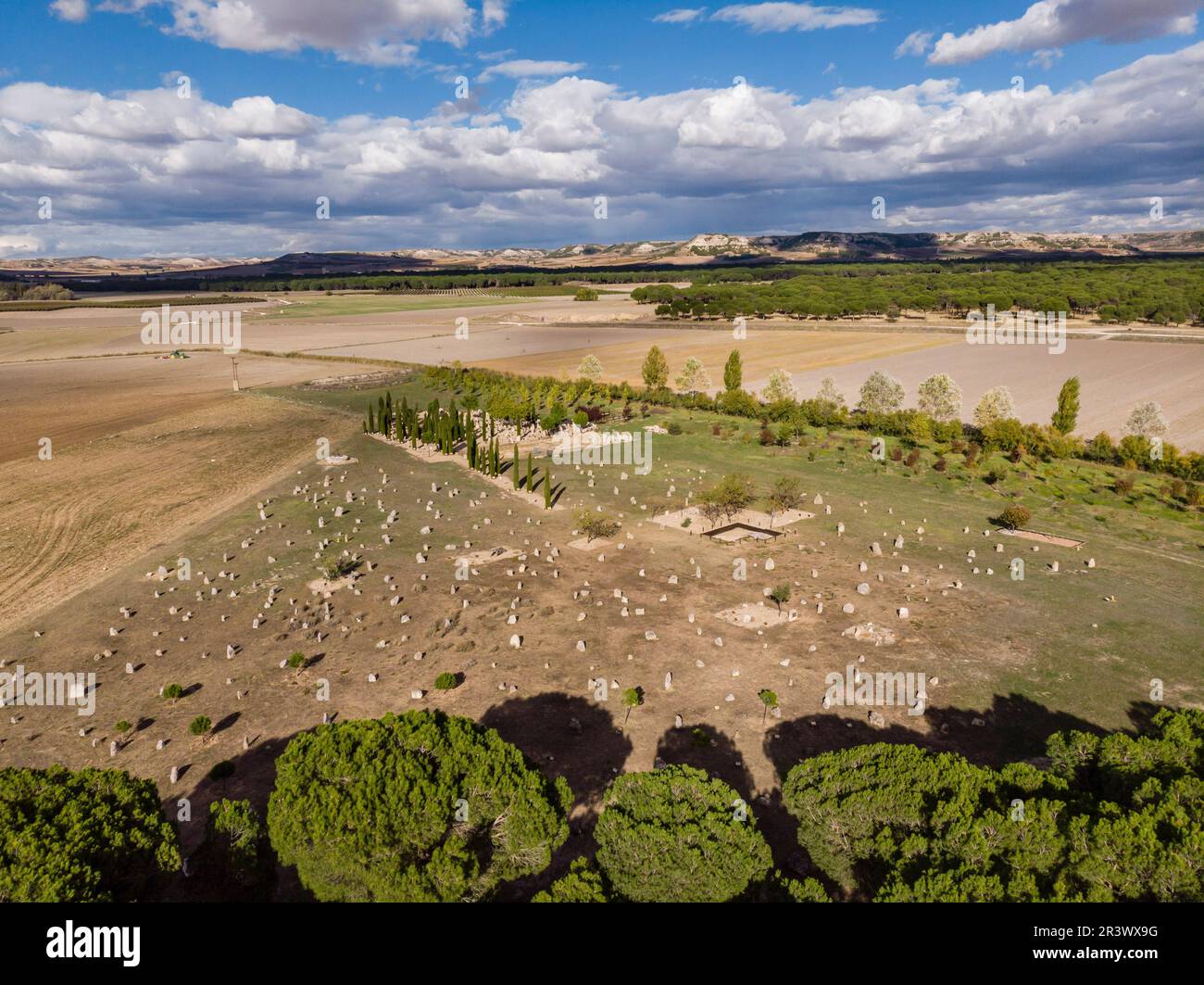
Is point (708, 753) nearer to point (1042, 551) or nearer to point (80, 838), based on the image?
point (80, 838)

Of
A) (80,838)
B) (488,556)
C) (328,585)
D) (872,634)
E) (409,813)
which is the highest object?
(488,556)

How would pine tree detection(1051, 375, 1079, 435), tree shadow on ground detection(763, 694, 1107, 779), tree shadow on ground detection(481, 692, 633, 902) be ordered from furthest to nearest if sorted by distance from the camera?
1. pine tree detection(1051, 375, 1079, 435)
2. tree shadow on ground detection(763, 694, 1107, 779)
3. tree shadow on ground detection(481, 692, 633, 902)

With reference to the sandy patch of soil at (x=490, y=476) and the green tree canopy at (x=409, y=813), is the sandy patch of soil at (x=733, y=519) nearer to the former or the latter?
the sandy patch of soil at (x=490, y=476)

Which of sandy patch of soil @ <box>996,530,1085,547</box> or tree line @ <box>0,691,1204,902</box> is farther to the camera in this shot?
sandy patch of soil @ <box>996,530,1085,547</box>

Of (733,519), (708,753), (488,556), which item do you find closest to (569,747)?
(708,753)

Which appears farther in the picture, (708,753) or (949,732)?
(949,732)

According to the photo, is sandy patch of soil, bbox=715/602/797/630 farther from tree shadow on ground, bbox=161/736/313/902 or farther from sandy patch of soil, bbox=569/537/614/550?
tree shadow on ground, bbox=161/736/313/902

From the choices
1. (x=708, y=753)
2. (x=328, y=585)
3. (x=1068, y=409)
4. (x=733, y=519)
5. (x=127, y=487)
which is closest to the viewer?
(x=708, y=753)

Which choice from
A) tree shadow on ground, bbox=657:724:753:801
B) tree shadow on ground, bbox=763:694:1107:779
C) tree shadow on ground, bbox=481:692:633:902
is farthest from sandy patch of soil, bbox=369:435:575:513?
tree shadow on ground, bbox=763:694:1107:779

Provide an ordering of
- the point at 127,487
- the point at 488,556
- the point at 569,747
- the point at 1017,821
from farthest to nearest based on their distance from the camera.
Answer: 1. the point at 127,487
2. the point at 488,556
3. the point at 569,747
4. the point at 1017,821

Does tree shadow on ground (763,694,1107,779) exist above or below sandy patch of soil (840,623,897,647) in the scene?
below
